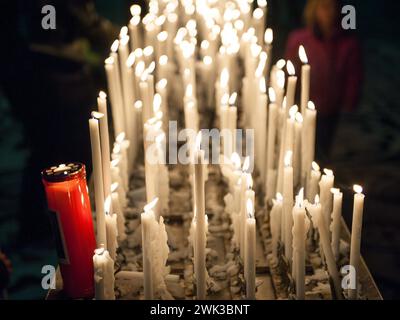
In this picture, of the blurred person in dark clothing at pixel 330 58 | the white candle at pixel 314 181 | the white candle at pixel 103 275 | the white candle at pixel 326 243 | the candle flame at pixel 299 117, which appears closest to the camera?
the white candle at pixel 103 275

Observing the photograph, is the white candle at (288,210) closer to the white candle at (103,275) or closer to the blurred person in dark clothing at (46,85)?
the white candle at (103,275)

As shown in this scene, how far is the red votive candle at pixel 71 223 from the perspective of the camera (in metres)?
1.80

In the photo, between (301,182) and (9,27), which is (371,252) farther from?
(9,27)

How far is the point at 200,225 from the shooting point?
1681 millimetres

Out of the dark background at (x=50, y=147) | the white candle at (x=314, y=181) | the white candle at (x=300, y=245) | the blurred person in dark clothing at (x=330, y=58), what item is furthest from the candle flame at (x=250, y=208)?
the blurred person in dark clothing at (x=330, y=58)

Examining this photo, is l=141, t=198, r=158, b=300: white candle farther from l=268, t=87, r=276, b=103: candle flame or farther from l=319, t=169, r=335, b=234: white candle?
l=268, t=87, r=276, b=103: candle flame

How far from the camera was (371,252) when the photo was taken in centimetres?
405

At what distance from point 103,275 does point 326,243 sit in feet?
2.02

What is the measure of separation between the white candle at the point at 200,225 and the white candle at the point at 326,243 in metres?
0.31

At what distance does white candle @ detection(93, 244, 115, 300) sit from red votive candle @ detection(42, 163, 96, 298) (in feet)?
0.65

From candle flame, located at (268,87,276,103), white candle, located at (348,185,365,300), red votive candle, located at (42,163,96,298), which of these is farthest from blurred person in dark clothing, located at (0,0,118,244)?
white candle, located at (348,185,365,300)

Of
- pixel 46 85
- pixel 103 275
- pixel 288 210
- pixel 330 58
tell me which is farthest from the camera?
pixel 330 58

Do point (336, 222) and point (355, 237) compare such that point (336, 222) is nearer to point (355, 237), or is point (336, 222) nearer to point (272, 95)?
point (355, 237)

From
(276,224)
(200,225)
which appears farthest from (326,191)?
(200,225)
